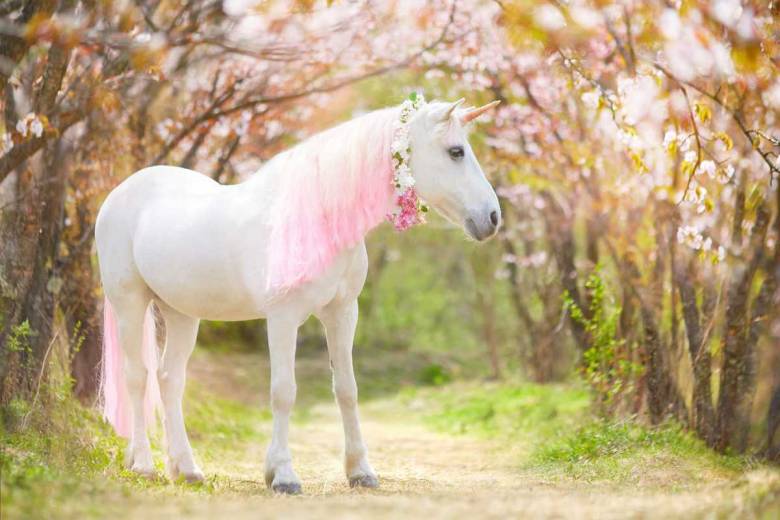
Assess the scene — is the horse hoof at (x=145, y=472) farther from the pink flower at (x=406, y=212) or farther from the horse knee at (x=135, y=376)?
the pink flower at (x=406, y=212)

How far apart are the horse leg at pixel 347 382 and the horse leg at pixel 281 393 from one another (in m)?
0.34

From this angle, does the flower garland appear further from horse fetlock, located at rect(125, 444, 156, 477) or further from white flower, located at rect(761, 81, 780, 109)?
white flower, located at rect(761, 81, 780, 109)

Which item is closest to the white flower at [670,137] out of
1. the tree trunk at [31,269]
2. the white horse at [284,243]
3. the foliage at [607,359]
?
the white horse at [284,243]

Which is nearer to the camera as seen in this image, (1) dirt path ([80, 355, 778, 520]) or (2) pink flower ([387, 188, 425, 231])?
(1) dirt path ([80, 355, 778, 520])

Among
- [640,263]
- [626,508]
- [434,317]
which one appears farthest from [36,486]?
[434,317]

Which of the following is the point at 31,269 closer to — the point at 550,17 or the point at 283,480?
the point at 283,480

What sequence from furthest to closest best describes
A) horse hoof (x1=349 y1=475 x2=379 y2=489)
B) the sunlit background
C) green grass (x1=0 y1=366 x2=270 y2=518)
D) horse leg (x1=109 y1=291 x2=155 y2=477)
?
horse leg (x1=109 y1=291 x2=155 y2=477), the sunlit background, horse hoof (x1=349 y1=475 x2=379 y2=489), green grass (x1=0 y1=366 x2=270 y2=518)

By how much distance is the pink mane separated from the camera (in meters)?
4.89

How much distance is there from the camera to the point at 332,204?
16.1ft

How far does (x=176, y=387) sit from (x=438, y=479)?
1742 mm

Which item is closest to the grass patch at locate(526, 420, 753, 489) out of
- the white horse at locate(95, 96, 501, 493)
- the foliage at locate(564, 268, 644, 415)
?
the foliage at locate(564, 268, 644, 415)

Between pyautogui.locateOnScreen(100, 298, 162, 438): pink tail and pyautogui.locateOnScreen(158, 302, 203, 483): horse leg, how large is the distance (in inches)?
4.1

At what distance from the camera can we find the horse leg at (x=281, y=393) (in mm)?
4906

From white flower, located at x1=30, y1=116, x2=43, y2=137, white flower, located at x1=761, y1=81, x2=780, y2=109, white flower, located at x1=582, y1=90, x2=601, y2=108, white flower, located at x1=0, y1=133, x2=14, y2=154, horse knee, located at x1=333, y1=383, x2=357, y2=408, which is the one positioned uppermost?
white flower, located at x1=582, y1=90, x2=601, y2=108
